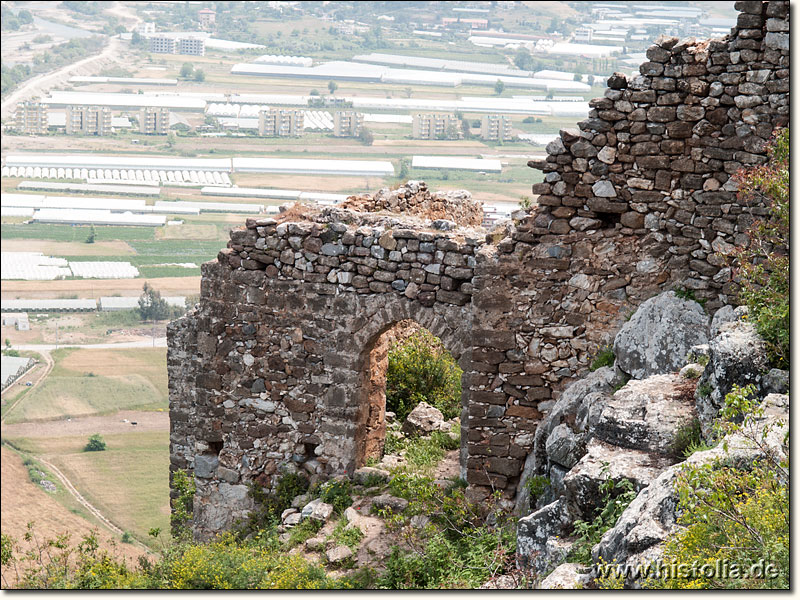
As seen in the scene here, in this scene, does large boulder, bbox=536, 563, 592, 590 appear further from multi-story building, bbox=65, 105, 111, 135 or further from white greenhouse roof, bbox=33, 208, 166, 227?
multi-story building, bbox=65, 105, 111, 135

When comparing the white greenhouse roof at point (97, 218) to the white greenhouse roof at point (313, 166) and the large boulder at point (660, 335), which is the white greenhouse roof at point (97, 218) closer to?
the white greenhouse roof at point (313, 166)

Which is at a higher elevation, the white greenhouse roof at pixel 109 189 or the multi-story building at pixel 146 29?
the multi-story building at pixel 146 29

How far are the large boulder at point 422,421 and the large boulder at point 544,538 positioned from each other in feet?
15.2

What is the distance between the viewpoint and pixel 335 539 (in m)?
10.3

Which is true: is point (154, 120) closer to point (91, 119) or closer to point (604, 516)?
point (91, 119)

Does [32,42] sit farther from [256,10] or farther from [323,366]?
[323,366]

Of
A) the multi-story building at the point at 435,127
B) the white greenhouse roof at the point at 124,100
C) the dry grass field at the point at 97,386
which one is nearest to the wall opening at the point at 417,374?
the multi-story building at the point at 435,127

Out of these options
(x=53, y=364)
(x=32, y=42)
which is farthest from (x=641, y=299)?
(x=32, y=42)

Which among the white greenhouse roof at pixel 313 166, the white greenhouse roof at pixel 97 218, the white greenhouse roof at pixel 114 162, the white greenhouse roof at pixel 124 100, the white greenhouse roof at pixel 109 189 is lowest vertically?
the white greenhouse roof at pixel 97 218

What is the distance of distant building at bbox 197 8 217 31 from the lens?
61662 mm

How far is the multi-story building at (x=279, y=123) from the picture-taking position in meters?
47.6

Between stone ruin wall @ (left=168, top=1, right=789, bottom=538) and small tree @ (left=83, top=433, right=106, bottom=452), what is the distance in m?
24.3

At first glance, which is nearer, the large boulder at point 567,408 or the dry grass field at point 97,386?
the large boulder at point 567,408

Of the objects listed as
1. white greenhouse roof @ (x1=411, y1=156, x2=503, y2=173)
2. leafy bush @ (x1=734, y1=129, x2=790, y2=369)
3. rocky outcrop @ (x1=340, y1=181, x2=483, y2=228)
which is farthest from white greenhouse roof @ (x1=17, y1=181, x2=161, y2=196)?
leafy bush @ (x1=734, y1=129, x2=790, y2=369)
